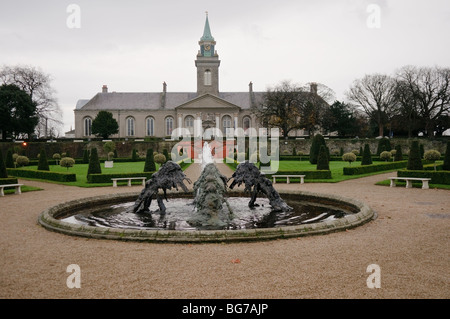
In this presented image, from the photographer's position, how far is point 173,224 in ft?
30.0

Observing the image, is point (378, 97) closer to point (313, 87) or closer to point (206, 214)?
point (313, 87)

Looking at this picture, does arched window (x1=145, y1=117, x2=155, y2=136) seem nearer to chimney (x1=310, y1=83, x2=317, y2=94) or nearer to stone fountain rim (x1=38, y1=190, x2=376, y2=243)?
chimney (x1=310, y1=83, x2=317, y2=94)

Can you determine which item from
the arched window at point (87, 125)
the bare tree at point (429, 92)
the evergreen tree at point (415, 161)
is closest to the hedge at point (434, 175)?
the evergreen tree at point (415, 161)

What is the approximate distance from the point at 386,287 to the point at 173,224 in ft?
18.5

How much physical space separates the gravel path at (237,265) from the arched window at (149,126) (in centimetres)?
5258

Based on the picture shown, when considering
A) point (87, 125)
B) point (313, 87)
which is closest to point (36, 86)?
point (87, 125)

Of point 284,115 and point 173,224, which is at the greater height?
point 284,115

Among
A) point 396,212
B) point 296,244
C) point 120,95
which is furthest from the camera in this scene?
point 120,95

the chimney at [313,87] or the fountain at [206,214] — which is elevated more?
the chimney at [313,87]

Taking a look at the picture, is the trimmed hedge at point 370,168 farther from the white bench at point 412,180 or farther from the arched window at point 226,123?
the arched window at point 226,123

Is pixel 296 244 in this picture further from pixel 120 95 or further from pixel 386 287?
pixel 120 95

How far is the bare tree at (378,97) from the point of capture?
51.9 meters

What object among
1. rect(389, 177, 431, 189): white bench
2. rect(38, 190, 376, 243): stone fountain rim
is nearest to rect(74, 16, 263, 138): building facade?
rect(389, 177, 431, 189): white bench
